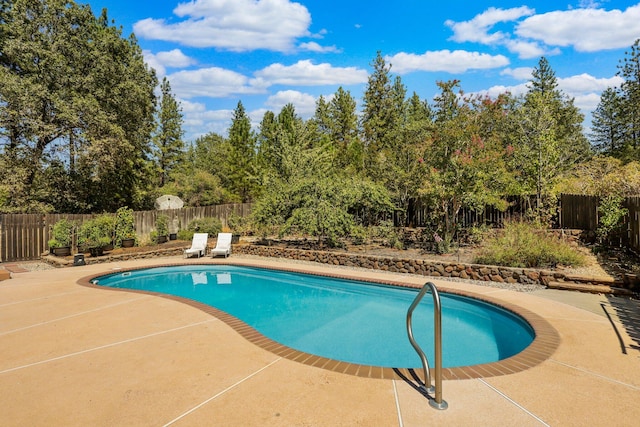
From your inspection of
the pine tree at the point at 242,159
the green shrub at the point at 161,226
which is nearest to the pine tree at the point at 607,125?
the pine tree at the point at 242,159

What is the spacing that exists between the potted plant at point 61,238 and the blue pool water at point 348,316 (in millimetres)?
3898

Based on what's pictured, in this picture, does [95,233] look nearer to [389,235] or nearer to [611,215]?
[389,235]

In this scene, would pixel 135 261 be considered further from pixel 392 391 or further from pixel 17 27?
pixel 17 27

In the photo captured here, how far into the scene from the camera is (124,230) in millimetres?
15164

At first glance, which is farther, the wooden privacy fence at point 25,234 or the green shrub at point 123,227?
the green shrub at point 123,227

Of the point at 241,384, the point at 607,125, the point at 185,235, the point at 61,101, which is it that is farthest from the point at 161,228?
the point at 607,125

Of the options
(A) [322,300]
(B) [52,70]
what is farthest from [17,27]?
(A) [322,300]

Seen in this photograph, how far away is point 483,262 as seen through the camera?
9.75 meters

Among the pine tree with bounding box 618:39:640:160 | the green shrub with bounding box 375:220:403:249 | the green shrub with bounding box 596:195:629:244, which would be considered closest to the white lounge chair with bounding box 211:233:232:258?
the green shrub with bounding box 375:220:403:249

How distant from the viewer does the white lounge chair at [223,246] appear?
13750 mm

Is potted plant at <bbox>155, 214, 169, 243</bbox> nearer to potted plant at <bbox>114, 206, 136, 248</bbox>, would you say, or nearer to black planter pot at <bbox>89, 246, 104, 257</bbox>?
potted plant at <bbox>114, 206, 136, 248</bbox>

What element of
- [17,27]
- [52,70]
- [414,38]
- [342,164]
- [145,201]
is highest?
[414,38]

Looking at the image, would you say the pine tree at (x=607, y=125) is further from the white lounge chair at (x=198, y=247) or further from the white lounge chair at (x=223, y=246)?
the white lounge chair at (x=198, y=247)

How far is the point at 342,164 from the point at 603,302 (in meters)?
19.6
